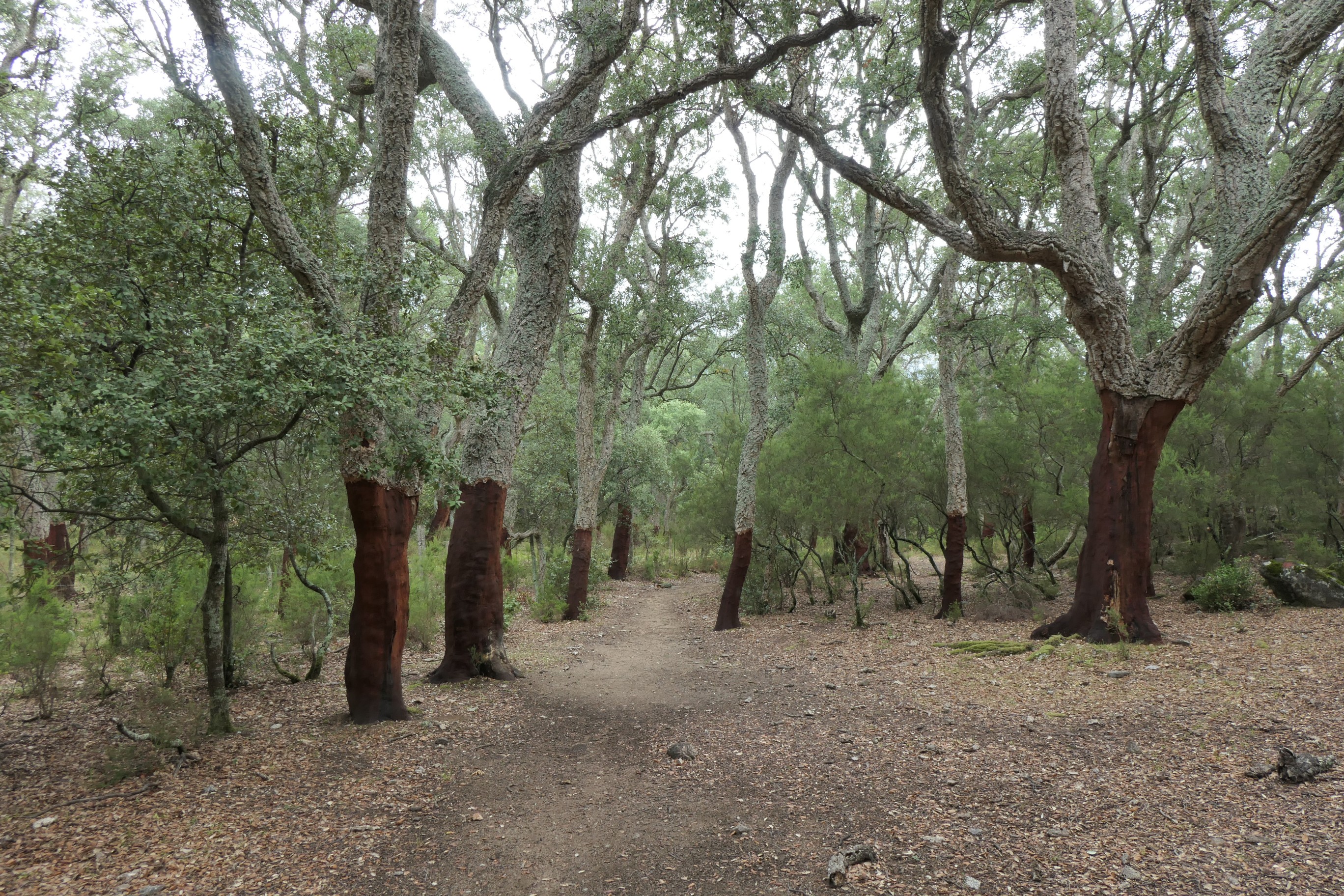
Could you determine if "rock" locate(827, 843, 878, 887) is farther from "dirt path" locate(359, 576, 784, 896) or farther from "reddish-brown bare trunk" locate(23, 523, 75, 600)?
"reddish-brown bare trunk" locate(23, 523, 75, 600)

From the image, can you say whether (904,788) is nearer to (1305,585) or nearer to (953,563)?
(953,563)

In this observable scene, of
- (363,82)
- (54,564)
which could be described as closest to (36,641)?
(54,564)

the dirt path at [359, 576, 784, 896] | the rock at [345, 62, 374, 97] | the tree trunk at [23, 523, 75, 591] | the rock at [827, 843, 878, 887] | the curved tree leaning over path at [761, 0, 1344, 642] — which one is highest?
the rock at [345, 62, 374, 97]

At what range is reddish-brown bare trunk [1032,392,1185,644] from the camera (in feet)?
26.5

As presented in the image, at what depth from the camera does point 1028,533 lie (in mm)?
15156

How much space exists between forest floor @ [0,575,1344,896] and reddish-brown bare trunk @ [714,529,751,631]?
448cm

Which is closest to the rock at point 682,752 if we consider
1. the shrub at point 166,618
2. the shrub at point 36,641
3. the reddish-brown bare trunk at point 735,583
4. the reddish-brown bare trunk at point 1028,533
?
the shrub at point 166,618

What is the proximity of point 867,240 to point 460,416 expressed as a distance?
35.9 ft

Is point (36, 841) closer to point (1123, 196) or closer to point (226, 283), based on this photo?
point (226, 283)

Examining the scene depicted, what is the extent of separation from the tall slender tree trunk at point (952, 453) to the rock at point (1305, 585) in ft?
15.2

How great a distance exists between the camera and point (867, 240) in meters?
14.0

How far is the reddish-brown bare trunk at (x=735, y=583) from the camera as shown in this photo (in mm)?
12406

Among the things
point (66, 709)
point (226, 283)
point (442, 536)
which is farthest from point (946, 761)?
point (442, 536)

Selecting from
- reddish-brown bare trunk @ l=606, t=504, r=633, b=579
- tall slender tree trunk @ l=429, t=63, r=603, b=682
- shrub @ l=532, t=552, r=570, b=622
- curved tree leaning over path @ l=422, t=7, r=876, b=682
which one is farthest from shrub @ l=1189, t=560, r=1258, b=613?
reddish-brown bare trunk @ l=606, t=504, r=633, b=579
